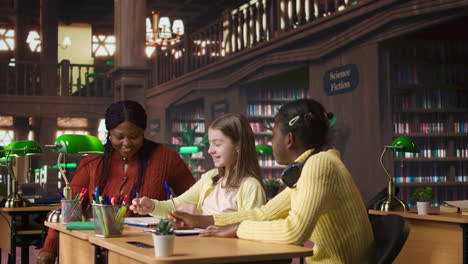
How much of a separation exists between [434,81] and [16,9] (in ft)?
43.0

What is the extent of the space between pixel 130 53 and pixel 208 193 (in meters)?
5.21

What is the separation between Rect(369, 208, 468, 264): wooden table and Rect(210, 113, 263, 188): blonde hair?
1.61m

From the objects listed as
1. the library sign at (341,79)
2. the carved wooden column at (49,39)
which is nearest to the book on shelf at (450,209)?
the library sign at (341,79)

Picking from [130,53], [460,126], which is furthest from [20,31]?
[460,126]

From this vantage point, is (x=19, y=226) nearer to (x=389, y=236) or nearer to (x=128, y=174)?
(x=128, y=174)

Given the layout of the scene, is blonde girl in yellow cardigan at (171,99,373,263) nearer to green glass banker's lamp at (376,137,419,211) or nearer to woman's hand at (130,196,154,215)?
woman's hand at (130,196,154,215)

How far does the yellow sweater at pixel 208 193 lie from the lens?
9.66 feet

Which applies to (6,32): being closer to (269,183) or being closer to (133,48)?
(133,48)

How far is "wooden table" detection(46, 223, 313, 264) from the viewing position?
6.26ft

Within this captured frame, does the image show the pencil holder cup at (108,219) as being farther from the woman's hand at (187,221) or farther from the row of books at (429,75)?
the row of books at (429,75)

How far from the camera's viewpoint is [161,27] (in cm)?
1423

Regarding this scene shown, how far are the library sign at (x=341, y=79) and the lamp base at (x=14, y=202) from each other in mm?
4889

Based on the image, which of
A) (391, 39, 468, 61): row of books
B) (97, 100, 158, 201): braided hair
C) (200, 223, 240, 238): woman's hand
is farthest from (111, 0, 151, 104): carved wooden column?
(200, 223, 240, 238): woman's hand

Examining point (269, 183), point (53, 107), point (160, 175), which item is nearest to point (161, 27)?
point (53, 107)
